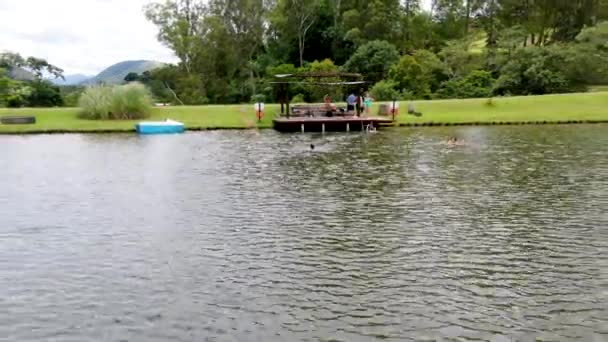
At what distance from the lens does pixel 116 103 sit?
45.8 metres

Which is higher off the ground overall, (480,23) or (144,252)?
(480,23)

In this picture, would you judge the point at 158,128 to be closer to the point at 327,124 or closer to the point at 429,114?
the point at 327,124

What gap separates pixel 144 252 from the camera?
43.3 feet

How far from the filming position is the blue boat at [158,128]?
40.9 m

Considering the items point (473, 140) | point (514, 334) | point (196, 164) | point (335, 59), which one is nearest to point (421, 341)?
point (514, 334)

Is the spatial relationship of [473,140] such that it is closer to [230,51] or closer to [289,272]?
[289,272]

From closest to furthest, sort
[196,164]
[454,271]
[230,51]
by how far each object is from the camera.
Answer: [454,271] < [196,164] < [230,51]

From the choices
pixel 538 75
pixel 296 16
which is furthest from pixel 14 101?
pixel 538 75

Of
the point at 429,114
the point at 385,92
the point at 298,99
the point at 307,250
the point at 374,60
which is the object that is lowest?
the point at 307,250

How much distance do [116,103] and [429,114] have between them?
82.1 ft

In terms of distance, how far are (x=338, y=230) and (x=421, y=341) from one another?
20.6 feet

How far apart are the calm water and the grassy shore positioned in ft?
58.8

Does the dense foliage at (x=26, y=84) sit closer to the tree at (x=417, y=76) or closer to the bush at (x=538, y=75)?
the tree at (x=417, y=76)

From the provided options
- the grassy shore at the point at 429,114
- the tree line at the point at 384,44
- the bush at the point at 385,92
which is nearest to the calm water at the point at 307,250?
the grassy shore at the point at 429,114
